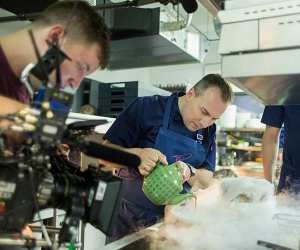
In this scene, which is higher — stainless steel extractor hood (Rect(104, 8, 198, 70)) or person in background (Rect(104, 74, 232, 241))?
stainless steel extractor hood (Rect(104, 8, 198, 70))

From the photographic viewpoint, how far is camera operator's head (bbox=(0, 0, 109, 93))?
0.80 metres

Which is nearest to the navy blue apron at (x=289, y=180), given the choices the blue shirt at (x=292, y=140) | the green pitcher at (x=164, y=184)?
the blue shirt at (x=292, y=140)

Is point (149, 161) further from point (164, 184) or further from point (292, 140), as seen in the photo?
point (292, 140)

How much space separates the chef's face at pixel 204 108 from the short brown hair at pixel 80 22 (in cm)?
76

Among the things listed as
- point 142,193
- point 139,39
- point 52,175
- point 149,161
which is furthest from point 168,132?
point 52,175

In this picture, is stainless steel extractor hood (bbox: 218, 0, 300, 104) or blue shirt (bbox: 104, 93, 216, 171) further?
blue shirt (bbox: 104, 93, 216, 171)

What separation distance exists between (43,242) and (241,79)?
62 centimetres

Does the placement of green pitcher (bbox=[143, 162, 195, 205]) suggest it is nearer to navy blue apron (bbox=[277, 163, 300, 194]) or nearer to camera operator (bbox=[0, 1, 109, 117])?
camera operator (bbox=[0, 1, 109, 117])

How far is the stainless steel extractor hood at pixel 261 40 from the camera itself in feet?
2.61

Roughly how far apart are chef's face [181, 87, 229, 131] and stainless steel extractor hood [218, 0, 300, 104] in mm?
655

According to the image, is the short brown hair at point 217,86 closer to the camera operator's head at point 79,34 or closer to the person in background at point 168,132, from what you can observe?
the person in background at point 168,132

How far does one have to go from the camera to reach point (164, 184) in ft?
3.68

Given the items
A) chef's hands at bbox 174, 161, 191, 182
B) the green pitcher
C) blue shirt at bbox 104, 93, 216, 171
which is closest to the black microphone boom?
the green pitcher

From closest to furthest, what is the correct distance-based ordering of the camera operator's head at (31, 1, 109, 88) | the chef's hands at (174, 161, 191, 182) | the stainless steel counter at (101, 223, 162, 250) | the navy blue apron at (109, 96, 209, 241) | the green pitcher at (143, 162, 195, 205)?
1. the camera operator's head at (31, 1, 109, 88)
2. the stainless steel counter at (101, 223, 162, 250)
3. the green pitcher at (143, 162, 195, 205)
4. the chef's hands at (174, 161, 191, 182)
5. the navy blue apron at (109, 96, 209, 241)
